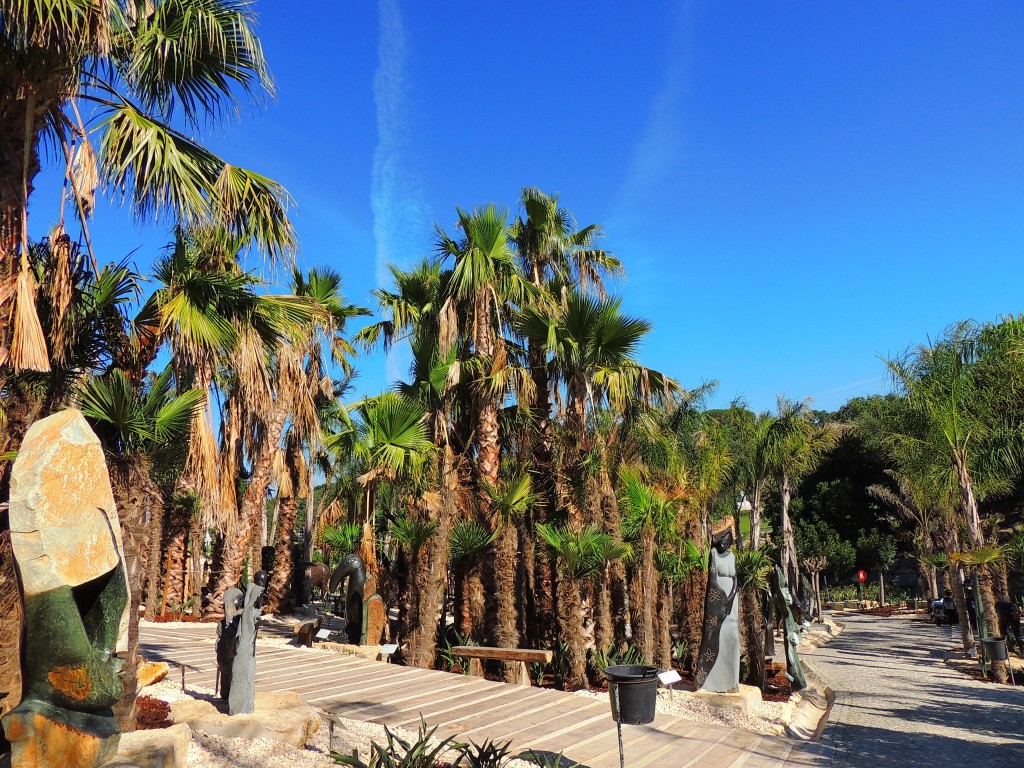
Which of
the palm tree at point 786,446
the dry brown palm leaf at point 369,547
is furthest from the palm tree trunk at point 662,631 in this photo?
the palm tree at point 786,446

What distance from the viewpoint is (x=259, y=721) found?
599cm

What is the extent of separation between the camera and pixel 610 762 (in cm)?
666

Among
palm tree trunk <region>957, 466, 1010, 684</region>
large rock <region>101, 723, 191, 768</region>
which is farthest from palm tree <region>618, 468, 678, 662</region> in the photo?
palm tree trunk <region>957, 466, 1010, 684</region>

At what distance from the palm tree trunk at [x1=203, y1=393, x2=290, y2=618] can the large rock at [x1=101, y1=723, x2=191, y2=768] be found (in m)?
11.2

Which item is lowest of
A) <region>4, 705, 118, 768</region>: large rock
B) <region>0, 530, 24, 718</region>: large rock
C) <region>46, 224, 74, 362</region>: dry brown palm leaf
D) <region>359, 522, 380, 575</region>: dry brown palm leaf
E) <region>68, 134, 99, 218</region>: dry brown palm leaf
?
<region>4, 705, 118, 768</region>: large rock

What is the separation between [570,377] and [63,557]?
8008mm

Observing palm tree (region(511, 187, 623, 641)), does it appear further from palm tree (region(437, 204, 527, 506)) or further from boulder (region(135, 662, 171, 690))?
boulder (region(135, 662, 171, 690))

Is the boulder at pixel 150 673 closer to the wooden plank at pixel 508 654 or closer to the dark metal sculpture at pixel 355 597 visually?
the wooden plank at pixel 508 654

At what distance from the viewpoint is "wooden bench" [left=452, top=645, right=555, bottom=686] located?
32.4 feet

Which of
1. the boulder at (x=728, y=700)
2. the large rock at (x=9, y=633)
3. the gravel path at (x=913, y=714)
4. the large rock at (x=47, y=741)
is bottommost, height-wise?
the gravel path at (x=913, y=714)

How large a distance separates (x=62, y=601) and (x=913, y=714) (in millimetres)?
10778

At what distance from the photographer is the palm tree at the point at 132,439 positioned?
5.39 m

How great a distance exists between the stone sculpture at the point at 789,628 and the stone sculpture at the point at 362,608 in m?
6.94

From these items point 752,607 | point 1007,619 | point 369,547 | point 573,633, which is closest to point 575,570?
point 573,633
